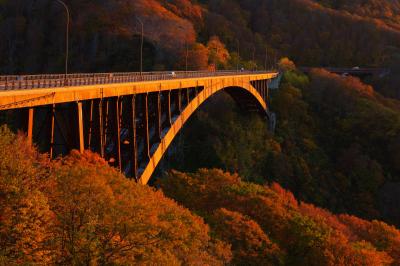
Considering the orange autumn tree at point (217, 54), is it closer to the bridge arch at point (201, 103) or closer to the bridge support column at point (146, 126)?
the bridge arch at point (201, 103)

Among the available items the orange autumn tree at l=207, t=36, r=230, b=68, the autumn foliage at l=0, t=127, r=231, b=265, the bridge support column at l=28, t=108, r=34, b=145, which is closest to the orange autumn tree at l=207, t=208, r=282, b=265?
the autumn foliage at l=0, t=127, r=231, b=265

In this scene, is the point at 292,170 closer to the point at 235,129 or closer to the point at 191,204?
the point at 235,129

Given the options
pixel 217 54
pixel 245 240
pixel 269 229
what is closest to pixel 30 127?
pixel 245 240

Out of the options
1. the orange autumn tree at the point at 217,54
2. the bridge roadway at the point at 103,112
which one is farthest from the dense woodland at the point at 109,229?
the orange autumn tree at the point at 217,54

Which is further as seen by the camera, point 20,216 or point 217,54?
point 217,54

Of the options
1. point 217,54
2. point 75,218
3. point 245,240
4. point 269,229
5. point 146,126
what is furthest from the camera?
point 217,54

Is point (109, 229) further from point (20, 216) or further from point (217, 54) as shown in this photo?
point (217, 54)
